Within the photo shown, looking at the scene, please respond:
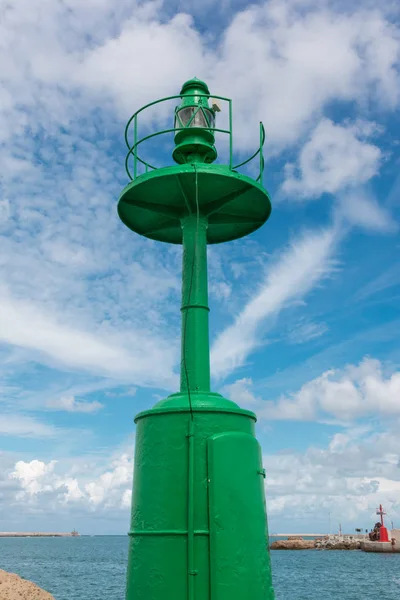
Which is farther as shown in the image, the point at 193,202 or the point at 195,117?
the point at 195,117

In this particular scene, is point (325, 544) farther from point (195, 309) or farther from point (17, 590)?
point (195, 309)

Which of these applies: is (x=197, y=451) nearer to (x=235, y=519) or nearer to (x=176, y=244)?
(x=235, y=519)

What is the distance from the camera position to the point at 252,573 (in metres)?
6.69

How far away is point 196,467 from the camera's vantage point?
22.5 feet

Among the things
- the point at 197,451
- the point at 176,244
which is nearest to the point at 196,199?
the point at 176,244

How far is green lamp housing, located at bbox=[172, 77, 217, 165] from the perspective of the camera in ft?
28.6

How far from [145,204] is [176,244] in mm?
1572

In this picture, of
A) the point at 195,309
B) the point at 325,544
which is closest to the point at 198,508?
the point at 195,309

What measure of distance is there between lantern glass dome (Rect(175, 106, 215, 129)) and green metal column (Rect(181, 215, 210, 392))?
139 centimetres

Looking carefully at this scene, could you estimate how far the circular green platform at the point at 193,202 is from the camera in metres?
7.96

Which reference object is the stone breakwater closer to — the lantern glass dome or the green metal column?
the green metal column

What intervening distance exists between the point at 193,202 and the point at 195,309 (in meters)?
1.60

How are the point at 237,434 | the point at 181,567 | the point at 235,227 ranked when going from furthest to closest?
the point at 235,227, the point at 237,434, the point at 181,567

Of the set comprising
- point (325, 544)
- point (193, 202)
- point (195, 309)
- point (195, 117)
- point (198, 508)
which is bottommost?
point (198, 508)
